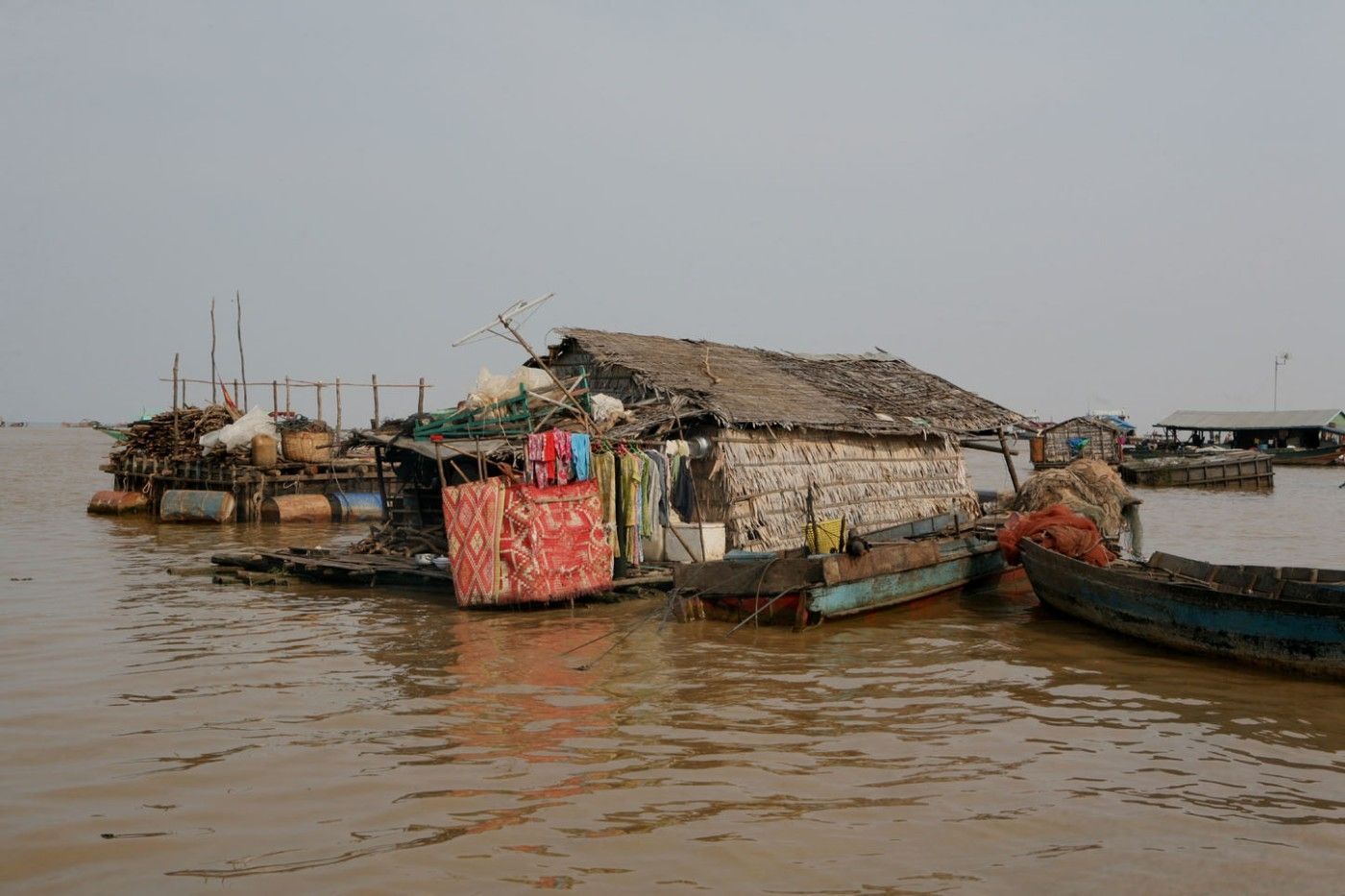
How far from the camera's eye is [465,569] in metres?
10.8

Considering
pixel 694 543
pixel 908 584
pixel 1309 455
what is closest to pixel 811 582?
pixel 908 584

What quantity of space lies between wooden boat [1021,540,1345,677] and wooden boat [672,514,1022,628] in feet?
4.05

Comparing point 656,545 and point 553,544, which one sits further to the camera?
point 656,545

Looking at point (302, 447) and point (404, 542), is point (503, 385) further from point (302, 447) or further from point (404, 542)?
point (302, 447)

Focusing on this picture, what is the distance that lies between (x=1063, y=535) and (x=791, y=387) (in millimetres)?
5745

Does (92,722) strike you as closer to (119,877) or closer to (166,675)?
(166,675)

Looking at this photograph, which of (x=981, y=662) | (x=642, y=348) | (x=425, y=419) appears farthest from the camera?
(x=642, y=348)

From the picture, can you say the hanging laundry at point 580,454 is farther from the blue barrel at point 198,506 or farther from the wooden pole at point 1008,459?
the blue barrel at point 198,506

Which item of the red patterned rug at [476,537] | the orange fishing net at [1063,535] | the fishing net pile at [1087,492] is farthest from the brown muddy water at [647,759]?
the fishing net pile at [1087,492]

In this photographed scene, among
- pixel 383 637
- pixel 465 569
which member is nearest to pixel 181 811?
pixel 383 637

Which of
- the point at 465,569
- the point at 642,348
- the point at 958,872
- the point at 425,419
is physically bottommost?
the point at 958,872

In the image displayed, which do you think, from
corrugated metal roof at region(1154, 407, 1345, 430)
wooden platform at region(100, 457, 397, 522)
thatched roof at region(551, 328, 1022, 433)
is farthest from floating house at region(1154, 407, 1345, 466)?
wooden platform at region(100, 457, 397, 522)

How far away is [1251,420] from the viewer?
47844 mm

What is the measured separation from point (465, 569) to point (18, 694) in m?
4.13
